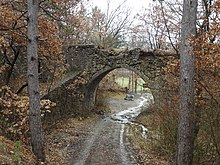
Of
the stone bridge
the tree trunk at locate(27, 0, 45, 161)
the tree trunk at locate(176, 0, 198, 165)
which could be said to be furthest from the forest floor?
the tree trunk at locate(176, 0, 198, 165)

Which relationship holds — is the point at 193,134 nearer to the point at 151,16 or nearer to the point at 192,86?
the point at 192,86

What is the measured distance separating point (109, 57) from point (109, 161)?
9.49 m

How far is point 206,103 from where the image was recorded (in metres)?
6.07

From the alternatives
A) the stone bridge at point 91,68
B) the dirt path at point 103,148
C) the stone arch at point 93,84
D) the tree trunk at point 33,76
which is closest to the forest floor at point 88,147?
the dirt path at point 103,148

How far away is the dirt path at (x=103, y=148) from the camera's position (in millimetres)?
8953

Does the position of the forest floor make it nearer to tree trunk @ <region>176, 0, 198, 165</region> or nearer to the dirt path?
the dirt path

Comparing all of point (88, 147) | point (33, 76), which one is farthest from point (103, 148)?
point (33, 76)

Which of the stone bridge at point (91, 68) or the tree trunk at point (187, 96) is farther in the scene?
the stone bridge at point (91, 68)

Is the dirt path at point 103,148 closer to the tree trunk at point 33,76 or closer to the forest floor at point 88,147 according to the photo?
the forest floor at point 88,147

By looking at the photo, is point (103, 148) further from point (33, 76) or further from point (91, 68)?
point (91, 68)

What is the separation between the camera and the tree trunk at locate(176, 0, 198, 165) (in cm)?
652

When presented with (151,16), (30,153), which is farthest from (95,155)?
(151,16)

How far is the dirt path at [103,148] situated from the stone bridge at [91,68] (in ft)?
7.32

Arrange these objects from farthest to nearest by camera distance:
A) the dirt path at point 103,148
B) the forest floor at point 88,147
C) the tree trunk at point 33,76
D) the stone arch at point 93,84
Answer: the stone arch at point 93,84, the dirt path at point 103,148, the tree trunk at point 33,76, the forest floor at point 88,147
